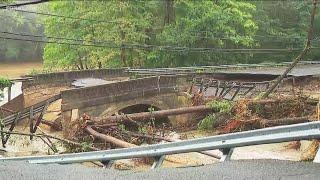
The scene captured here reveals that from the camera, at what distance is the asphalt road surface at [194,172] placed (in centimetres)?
370

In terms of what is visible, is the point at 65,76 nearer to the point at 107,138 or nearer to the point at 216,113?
the point at 216,113

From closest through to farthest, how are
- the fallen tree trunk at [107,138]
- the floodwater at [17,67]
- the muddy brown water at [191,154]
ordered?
the muddy brown water at [191,154] → the fallen tree trunk at [107,138] → the floodwater at [17,67]

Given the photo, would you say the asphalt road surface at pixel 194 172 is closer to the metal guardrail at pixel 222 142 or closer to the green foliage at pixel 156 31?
the metal guardrail at pixel 222 142

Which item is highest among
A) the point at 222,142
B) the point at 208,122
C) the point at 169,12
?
the point at 169,12

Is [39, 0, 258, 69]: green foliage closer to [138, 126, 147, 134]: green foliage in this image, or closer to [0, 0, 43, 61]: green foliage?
[138, 126, 147, 134]: green foliage

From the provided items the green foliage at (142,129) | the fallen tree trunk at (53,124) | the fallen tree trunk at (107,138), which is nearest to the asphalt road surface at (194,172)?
the fallen tree trunk at (107,138)

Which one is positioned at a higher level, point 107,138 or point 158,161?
point 158,161

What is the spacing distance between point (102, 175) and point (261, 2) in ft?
129

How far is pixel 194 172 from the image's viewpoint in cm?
396

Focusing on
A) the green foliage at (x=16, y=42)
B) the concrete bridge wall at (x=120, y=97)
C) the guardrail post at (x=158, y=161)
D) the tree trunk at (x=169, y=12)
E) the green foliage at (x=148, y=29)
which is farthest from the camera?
the green foliage at (x=16, y=42)

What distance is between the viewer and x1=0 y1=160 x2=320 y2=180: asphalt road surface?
3.70 m

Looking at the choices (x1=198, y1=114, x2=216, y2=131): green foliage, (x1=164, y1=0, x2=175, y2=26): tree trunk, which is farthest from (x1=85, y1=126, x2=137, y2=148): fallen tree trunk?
(x1=164, y1=0, x2=175, y2=26): tree trunk

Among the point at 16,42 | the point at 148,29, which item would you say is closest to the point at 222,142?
the point at 148,29

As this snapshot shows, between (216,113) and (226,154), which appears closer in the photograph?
(226,154)
